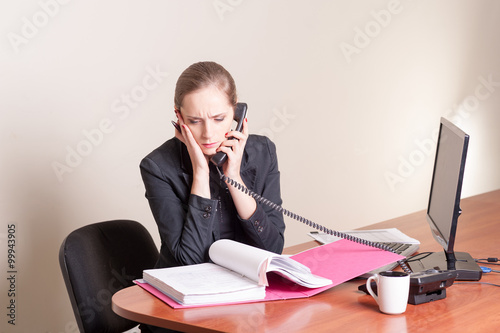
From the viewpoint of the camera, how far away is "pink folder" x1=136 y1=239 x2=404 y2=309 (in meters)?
1.61

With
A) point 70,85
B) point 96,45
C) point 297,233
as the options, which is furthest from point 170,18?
point 297,233

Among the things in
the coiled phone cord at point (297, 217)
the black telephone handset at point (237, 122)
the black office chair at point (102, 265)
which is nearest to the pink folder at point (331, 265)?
the coiled phone cord at point (297, 217)

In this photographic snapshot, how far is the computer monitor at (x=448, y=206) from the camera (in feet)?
5.52

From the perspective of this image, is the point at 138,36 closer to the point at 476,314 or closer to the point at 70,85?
the point at 70,85

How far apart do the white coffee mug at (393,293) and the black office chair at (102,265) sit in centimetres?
91

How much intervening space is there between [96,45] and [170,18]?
43 cm

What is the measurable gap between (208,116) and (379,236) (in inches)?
30.9

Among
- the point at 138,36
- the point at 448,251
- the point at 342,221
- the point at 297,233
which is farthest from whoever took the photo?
the point at 342,221

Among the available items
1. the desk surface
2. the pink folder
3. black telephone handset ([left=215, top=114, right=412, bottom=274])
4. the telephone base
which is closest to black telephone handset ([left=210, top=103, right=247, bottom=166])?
black telephone handset ([left=215, top=114, right=412, bottom=274])

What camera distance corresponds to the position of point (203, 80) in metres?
1.95

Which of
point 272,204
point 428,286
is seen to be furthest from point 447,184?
point 272,204

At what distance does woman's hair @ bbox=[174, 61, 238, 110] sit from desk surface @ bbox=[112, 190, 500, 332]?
64cm

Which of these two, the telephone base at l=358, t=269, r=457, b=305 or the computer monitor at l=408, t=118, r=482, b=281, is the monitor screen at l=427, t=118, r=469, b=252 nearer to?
the computer monitor at l=408, t=118, r=482, b=281

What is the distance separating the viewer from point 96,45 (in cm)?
275
